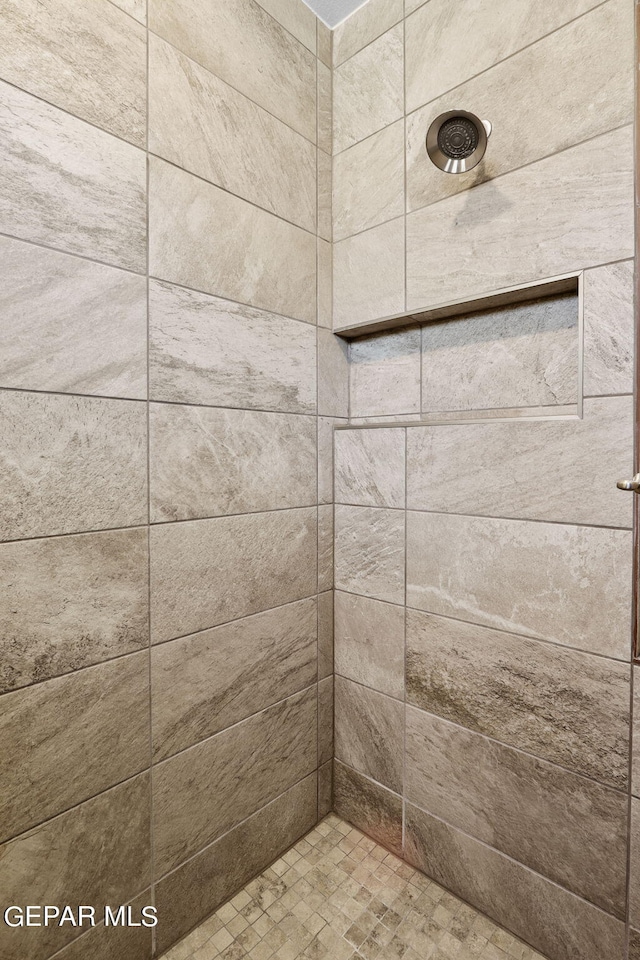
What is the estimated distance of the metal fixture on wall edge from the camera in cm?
105

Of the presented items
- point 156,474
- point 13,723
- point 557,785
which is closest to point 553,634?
point 557,785

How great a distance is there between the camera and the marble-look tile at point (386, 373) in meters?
1.41

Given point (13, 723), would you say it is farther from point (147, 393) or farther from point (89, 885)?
point (147, 393)

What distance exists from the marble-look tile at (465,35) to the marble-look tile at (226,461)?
0.97m

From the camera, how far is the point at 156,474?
1055 millimetres

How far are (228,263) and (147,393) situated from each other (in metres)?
0.43

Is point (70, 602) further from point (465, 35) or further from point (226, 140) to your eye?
point (465, 35)

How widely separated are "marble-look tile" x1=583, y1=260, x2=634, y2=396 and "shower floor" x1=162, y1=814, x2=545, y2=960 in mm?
1314

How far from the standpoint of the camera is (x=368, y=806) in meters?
1.43

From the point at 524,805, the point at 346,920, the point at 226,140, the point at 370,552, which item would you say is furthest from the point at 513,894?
the point at 226,140

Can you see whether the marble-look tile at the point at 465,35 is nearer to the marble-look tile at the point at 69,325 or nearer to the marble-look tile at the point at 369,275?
the marble-look tile at the point at 369,275

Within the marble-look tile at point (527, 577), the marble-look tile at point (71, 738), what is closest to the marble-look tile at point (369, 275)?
the marble-look tile at point (527, 577)

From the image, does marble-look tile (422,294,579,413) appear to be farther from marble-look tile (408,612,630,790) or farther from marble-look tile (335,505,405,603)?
marble-look tile (408,612,630,790)

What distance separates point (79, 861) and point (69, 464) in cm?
81
